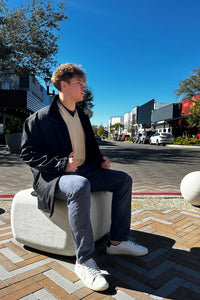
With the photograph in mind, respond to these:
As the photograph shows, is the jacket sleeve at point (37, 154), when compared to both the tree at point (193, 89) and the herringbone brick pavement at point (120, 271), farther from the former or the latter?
the tree at point (193, 89)

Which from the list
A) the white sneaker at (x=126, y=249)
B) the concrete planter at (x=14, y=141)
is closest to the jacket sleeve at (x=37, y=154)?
the white sneaker at (x=126, y=249)

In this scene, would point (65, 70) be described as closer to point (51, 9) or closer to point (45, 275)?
point (45, 275)

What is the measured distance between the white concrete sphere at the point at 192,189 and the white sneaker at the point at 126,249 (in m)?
1.69

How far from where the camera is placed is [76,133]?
2.27 metres

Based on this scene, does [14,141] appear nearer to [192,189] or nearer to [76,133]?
[192,189]

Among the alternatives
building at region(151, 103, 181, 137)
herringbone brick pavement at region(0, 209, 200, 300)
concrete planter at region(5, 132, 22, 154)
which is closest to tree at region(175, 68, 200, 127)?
building at region(151, 103, 181, 137)

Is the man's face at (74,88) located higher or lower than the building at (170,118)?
lower

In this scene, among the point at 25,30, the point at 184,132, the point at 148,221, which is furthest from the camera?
the point at 184,132

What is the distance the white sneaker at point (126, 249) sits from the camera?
2195 millimetres

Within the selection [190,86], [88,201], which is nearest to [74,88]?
[88,201]

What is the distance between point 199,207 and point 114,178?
206cm

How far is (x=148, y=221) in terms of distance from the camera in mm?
3037

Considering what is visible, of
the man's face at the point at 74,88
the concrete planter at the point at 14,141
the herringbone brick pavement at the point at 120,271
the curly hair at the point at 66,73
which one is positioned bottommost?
the herringbone brick pavement at the point at 120,271

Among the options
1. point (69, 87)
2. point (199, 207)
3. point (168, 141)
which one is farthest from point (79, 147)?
point (168, 141)
